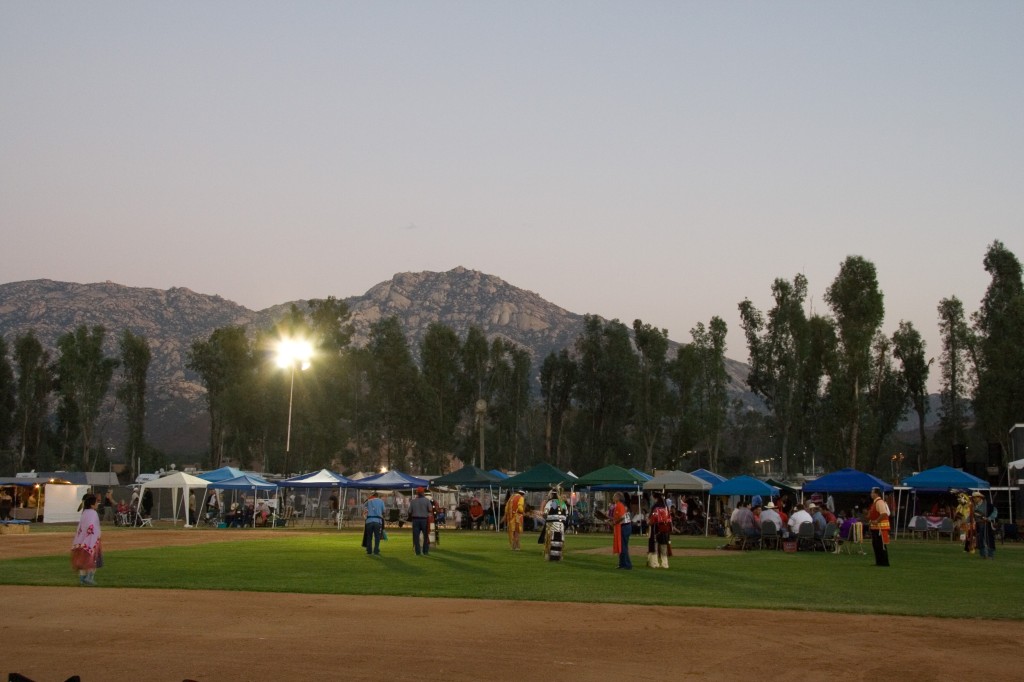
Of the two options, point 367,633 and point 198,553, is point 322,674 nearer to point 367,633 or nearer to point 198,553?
point 367,633

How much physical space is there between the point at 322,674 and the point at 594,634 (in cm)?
380

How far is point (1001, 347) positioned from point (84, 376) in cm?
7034

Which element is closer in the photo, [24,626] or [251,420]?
[24,626]

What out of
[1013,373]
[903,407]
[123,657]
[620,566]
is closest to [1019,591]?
[620,566]

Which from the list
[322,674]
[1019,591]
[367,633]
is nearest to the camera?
[322,674]

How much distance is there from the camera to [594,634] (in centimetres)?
1209

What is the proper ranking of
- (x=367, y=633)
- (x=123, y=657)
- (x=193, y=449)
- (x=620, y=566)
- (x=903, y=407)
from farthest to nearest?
Result: (x=193, y=449)
(x=903, y=407)
(x=620, y=566)
(x=367, y=633)
(x=123, y=657)

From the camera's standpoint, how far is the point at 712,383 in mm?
83250

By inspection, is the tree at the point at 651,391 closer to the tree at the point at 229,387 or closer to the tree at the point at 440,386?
the tree at the point at 440,386

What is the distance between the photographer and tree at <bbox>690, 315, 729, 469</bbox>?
271 feet

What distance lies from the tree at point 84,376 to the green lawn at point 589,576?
64256mm

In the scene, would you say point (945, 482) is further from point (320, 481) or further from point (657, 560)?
point (320, 481)

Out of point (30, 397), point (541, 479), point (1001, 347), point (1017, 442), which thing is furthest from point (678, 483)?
point (30, 397)

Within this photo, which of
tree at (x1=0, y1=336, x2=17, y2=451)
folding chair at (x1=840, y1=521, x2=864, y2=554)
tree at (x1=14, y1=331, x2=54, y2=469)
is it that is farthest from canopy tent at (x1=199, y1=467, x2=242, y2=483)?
tree at (x1=0, y1=336, x2=17, y2=451)
